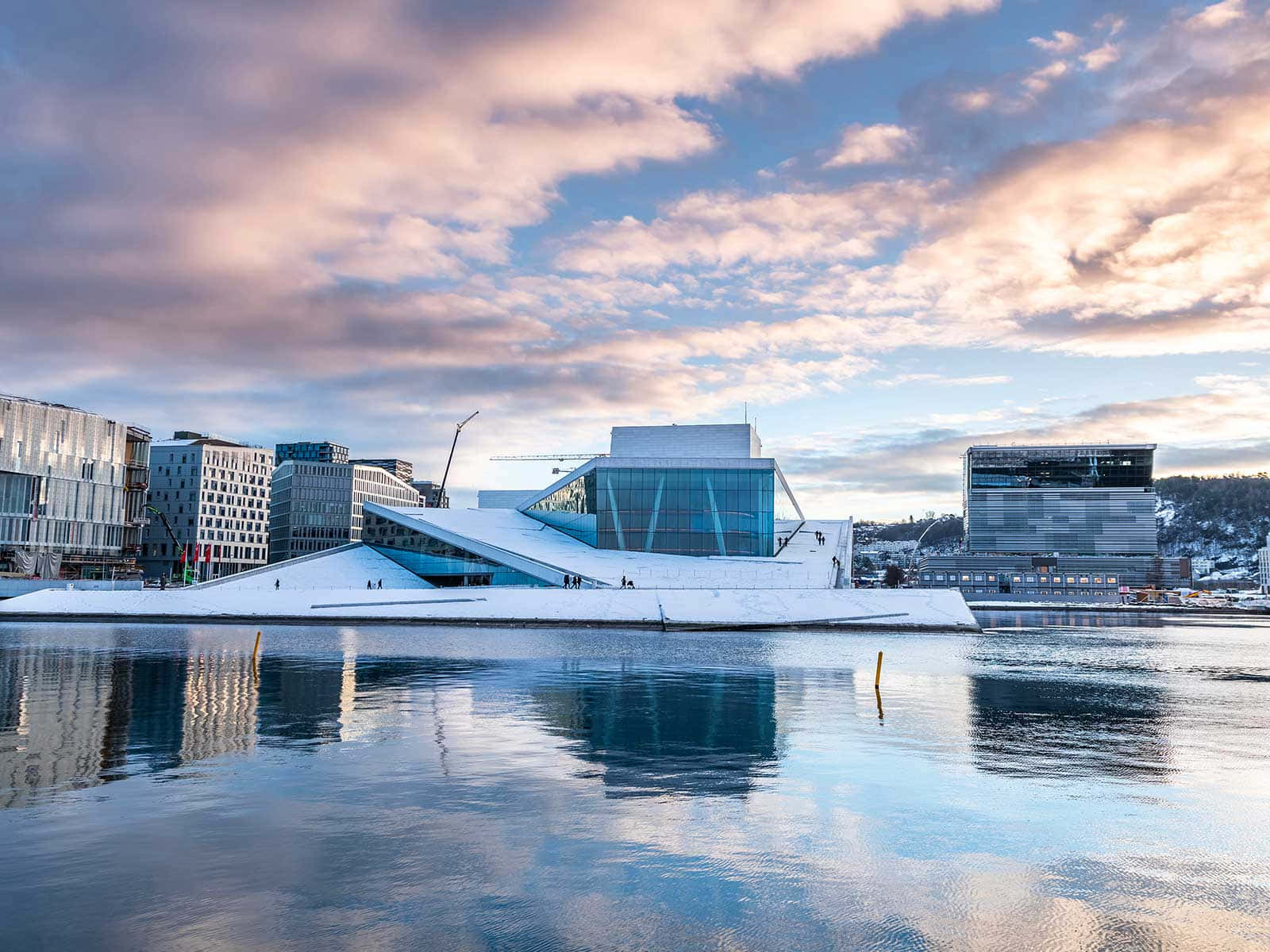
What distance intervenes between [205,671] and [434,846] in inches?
1029

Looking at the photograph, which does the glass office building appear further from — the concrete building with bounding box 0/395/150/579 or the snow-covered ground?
the concrete building with bounding box 0/395/150/579

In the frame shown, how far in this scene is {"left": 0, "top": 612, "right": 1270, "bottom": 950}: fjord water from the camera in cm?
970

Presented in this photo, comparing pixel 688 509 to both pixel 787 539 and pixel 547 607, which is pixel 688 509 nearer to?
pixel 787 539

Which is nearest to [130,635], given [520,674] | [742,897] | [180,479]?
[520,674]

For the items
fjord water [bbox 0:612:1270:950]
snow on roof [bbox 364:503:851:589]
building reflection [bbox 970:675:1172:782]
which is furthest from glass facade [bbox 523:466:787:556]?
fjord water [bbox 0:612:1270:950]

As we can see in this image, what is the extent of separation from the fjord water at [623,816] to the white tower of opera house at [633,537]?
57.3m

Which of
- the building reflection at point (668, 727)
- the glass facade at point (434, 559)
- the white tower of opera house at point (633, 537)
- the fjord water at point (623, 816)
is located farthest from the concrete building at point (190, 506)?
the building reflection at point (668, 727)

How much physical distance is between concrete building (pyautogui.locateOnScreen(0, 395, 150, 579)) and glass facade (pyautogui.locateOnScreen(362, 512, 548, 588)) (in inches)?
2191

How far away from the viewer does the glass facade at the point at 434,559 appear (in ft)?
305

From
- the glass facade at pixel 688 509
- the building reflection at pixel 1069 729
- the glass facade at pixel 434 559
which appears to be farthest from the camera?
the glass facade at pixel 688 509

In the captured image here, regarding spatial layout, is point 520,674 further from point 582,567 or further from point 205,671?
point 582,567

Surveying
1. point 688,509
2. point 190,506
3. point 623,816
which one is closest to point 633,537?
point 688,509

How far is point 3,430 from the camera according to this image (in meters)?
129

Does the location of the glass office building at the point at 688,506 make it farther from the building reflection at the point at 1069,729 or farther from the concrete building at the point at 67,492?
the concrete building at the point at 67,492
